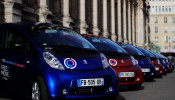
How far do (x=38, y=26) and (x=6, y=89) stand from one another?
139cm

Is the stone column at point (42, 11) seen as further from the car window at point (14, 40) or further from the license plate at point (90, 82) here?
the license plate at point (90, 82)

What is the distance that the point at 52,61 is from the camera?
580 cm

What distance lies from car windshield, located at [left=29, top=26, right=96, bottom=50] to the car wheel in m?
0.68

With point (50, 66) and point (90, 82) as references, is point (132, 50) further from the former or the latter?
point (50, 66)

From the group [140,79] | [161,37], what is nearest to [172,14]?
[161,37]

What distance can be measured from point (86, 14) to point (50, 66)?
2945 cm

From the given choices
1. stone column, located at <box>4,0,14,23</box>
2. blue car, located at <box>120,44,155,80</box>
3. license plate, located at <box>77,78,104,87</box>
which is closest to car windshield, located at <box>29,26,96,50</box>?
license plate, located at <box>77,78,104,87</box>

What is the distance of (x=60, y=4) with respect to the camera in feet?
90.7

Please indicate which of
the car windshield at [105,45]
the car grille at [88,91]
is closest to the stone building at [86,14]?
the car windshield at [105,45]

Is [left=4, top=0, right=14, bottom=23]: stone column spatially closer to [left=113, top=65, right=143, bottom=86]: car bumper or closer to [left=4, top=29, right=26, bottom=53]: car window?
[left=113, top=65, right=143, bottom=86]: car bumper

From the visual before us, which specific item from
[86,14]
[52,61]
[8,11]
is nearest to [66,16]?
[86,14]

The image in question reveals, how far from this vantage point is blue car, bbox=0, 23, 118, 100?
18.7 ft

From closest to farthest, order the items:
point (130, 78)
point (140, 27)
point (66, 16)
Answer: point (130, 78) < point (66, 16) < point (140, 27)

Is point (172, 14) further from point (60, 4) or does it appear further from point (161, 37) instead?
point (60, 4)
